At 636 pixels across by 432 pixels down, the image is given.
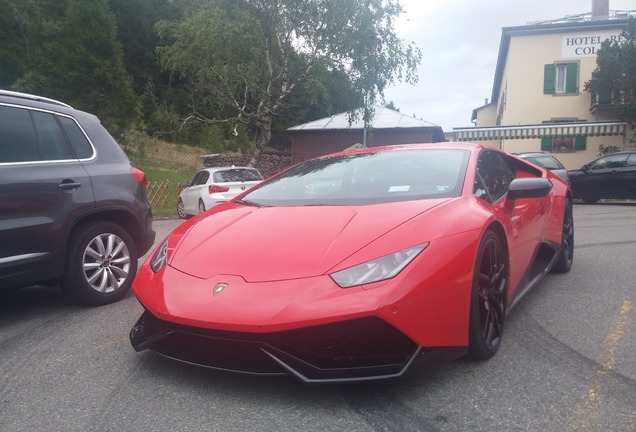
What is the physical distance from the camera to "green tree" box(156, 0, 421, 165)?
23.6 meters

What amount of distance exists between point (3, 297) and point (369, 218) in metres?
3.80

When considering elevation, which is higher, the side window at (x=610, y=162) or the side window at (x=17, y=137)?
the side window at (x=17, y=137)

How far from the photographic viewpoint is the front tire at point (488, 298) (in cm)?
298

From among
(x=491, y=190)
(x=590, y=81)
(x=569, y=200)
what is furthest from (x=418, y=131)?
(x=491, y=190)

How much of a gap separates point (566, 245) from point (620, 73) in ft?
84.7

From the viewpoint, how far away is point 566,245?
5.68 meters

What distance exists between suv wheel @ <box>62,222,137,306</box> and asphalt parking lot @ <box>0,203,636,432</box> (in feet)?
1.67

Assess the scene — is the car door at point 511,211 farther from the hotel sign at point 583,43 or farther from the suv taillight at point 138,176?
the hotel sign at point 583,43

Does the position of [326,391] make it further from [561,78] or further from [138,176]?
[561,78]

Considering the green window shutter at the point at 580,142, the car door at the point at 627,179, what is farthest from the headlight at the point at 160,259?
the green window shutter at the point at 580,142

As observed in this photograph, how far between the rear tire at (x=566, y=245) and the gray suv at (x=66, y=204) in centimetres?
391

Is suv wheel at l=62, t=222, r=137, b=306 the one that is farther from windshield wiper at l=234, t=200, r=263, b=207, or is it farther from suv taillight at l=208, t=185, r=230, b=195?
suv taillight at l=208, t=185, r=230, b=195

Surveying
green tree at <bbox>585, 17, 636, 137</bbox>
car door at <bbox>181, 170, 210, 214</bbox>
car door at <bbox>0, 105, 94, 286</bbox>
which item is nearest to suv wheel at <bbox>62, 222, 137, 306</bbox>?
car door at <bbox>0, 105, 94, 286</bbox>

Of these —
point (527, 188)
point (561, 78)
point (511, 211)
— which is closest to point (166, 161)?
point (561, 78)
